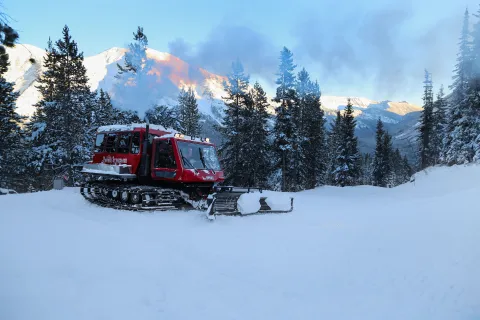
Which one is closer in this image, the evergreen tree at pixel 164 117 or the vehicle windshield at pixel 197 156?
the vehicle windshield at pixel 197 156

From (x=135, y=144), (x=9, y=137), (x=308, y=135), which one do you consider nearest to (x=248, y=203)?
(x=135, y=144)

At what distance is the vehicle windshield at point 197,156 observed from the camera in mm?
13609

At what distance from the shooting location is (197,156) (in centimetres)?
1408

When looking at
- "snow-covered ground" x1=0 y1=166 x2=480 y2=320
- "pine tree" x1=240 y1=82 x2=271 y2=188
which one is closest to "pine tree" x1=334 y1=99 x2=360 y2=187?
"pine tree" x1=240 y1=82 x2=271 y2=188

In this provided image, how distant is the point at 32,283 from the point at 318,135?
39101 mm

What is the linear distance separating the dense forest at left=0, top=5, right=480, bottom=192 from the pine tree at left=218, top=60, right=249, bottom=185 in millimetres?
102

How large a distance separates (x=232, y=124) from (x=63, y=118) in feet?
50.7

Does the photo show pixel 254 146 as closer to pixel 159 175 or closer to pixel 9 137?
pixel 159 175

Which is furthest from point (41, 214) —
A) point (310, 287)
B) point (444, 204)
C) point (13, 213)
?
point (444, 204)

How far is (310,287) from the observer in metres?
6.16

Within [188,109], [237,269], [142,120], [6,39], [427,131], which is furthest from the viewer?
[427,131]

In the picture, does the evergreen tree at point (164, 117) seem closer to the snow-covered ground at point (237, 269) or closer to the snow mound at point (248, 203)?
the snow mound at point (248, 203)

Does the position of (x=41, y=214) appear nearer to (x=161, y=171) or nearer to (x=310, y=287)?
(x=161, y=171)

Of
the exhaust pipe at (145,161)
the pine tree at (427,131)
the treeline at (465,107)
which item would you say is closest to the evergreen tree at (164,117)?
the exhaust pipe at (145,161)
